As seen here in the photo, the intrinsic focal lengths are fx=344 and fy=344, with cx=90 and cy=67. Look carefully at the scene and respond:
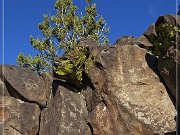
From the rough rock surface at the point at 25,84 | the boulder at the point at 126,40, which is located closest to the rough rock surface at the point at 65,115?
the rough rock surface at the point at 25,84

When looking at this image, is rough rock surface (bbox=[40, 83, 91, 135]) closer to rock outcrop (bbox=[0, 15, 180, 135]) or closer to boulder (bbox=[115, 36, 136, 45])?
rock outcrop (bbox=[0, 15, 180, 135])

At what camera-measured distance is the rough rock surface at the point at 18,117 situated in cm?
1155

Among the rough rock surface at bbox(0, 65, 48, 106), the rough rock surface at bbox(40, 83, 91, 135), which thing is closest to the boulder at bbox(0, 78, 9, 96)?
the rough rock surface at bbox(0, 65, 48, 106)

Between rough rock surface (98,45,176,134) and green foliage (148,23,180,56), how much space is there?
63 cm

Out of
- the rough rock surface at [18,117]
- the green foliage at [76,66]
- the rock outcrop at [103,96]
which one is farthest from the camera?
the green foliage at [76,66]

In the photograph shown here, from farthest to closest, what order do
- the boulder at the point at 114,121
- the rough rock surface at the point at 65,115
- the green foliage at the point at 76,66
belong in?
the green foliage at the point at 76,66 < the rough rock surface at the point at 65,115 < the boulder at the point at 114,121

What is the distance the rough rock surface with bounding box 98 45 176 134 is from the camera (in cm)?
1064

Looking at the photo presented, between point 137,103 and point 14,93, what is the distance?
4317 mm

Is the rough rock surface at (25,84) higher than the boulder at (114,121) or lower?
higher

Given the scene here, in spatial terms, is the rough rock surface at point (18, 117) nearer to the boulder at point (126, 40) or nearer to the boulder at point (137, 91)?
the boulder at point (137, 91)

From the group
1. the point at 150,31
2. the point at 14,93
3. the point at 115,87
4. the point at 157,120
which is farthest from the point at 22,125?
the point at 150,31

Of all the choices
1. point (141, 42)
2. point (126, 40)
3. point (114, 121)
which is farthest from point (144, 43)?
point (114, 121)

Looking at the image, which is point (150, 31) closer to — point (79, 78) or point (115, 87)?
point (115, 87)

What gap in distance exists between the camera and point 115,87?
1108cm
